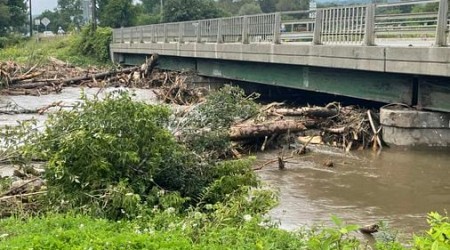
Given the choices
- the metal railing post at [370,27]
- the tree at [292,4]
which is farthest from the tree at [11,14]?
the metal railing post at [370,27]

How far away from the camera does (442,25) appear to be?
1286cm

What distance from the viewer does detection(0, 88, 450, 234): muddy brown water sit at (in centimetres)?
936

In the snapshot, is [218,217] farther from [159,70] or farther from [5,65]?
[159,70]

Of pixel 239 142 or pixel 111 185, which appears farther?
pixel 239 142

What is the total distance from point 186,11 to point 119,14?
7.67m

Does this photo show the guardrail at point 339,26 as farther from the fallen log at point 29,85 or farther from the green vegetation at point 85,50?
the green vegetation at point 85,50

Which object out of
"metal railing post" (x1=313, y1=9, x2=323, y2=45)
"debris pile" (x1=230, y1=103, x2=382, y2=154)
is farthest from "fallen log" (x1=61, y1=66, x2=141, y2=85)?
"debris pile" (x1=230, y1=103, x2=382, y2=154)

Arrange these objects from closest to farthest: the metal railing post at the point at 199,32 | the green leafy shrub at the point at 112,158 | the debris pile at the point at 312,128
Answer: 1. the green leafy shrub at the point at 112,158
2. the debris pile at the point at 312,128
3. the metal railing post at the point at 199,32

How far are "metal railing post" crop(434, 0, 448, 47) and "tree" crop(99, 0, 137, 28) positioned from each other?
52.7m

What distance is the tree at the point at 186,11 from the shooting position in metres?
59.5

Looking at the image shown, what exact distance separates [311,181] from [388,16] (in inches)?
190

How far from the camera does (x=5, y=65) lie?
28.8 metres

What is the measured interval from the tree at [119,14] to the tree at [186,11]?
490 cm

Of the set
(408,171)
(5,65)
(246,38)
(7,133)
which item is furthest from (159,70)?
(7,133)
